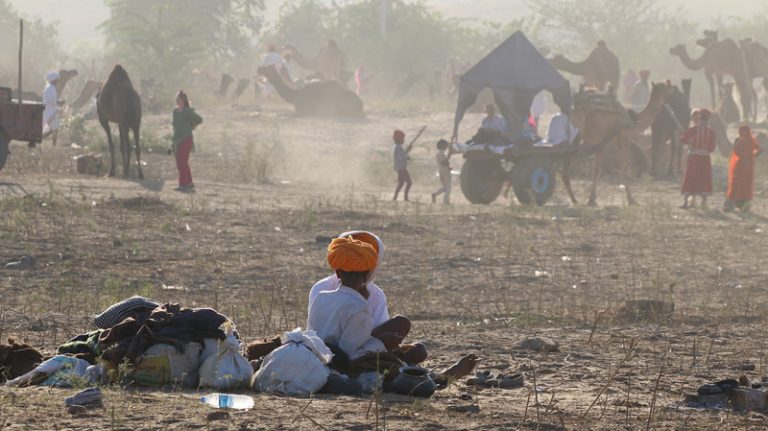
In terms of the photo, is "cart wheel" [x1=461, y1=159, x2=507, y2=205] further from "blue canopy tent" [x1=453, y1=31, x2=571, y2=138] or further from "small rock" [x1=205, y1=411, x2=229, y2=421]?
"small rock" [x1=205, y1=411, x2=229, y2=421]

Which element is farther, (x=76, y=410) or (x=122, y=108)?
(x=122, y=108)

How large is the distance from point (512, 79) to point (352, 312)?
14399mm

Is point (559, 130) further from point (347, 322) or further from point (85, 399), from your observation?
point (85, 399)

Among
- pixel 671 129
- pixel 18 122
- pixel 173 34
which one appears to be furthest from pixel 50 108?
pixel 173 34

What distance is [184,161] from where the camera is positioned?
62.3 ft

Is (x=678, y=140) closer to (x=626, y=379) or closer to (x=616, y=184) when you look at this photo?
(x=616, y=184)

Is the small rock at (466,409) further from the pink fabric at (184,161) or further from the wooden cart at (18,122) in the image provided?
the wooden cart at (18,122)

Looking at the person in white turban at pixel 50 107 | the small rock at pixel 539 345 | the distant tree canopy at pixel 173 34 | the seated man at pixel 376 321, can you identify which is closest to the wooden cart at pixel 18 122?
the person in white turban at pixel 50 107

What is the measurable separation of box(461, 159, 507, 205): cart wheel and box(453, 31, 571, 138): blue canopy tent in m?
1.02

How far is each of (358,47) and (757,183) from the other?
3019 cm

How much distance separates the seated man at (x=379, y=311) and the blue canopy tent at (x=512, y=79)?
13.8 meters

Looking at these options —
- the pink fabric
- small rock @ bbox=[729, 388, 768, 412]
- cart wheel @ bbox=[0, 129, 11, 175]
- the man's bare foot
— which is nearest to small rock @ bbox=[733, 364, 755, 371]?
small rock @ bbox=[729, 388, 768, 412]

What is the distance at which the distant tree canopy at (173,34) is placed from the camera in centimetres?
4203

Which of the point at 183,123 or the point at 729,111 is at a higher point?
the point at 729,111
